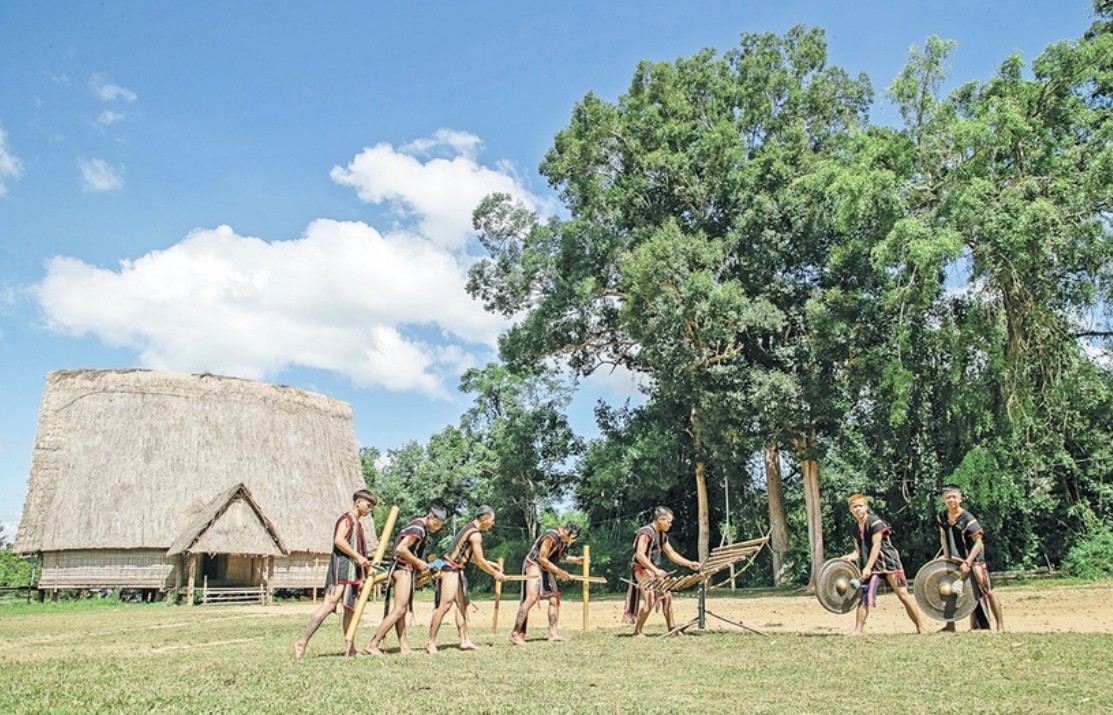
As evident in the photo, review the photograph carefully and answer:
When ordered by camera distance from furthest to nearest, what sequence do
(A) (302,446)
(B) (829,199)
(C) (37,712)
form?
(A) (302,446), (B) (829,199), (C) (37,712)

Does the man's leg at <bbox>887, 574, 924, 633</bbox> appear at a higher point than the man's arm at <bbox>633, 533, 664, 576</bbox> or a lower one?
lower

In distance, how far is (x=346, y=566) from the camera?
451 inches

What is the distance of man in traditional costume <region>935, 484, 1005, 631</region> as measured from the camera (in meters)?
11.9

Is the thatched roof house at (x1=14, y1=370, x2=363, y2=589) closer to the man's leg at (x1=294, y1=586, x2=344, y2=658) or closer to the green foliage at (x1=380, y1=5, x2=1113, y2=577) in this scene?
the green foliage at (x1=380, y1=5, x2=1113, y2=577)

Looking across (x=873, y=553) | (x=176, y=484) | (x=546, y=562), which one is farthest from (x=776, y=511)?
(x=176, y=484)

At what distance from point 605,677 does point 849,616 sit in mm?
13930

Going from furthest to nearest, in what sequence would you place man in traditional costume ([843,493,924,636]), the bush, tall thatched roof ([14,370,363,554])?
tall thatched roof ([14,370,363,554]) < the bush < man in traditional costume ([843,493,924,636])

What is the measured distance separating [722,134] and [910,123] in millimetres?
6059

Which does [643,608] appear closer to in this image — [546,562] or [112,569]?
[546,562]

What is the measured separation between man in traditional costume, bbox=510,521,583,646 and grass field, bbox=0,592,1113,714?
1.25ft

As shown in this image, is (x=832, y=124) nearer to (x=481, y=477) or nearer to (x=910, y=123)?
(x=910, y=123)

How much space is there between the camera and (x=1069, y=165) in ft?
72.2

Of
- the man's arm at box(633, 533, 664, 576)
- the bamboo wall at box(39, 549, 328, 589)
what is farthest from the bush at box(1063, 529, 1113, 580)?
the bamboo wall at box(39, 549, 328, 589)

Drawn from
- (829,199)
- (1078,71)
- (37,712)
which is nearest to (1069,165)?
(1078,71)
